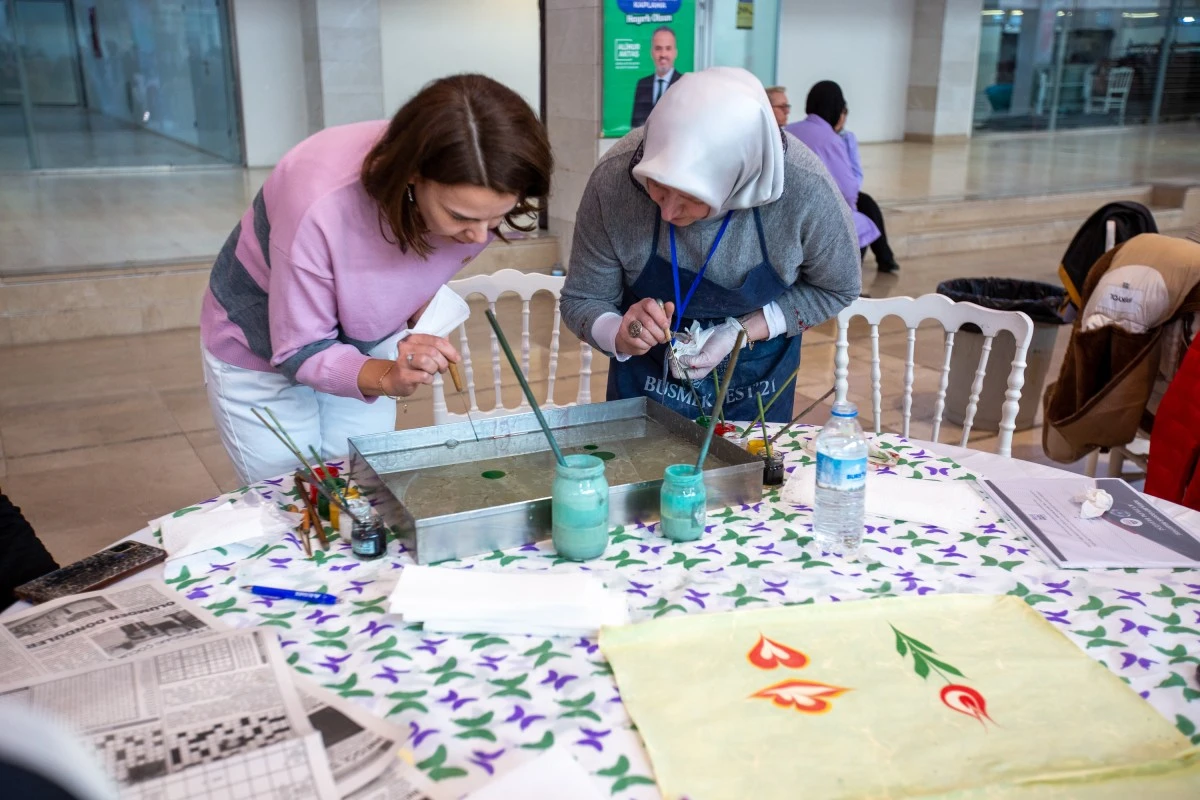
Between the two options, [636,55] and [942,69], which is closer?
[636,55]

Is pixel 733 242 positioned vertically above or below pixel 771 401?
above

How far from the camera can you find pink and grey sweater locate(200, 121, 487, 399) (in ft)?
5.84

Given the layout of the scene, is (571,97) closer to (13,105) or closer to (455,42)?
(455,42)

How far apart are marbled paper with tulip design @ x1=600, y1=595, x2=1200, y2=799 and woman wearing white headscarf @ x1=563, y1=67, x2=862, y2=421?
2.56 ft

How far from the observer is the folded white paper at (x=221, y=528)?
1.60 metres

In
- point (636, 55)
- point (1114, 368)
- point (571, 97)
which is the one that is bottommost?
point (1114, 368)

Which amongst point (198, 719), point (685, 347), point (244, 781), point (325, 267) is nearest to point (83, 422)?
point (325, 267)

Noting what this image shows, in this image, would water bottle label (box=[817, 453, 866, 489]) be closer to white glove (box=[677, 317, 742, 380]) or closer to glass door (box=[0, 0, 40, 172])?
white glove (box=[677, 317, 742, 380])

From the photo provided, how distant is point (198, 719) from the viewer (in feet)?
3.79

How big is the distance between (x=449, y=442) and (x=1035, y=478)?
1075 mm

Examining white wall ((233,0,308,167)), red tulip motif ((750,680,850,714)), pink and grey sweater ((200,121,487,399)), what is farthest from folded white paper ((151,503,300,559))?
white wall ((233,0,308,167))

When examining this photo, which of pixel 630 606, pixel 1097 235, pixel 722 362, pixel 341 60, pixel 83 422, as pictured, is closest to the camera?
pixel 630 606

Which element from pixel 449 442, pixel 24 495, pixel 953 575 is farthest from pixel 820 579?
pixel 24 495

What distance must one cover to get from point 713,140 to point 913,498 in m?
0.71
